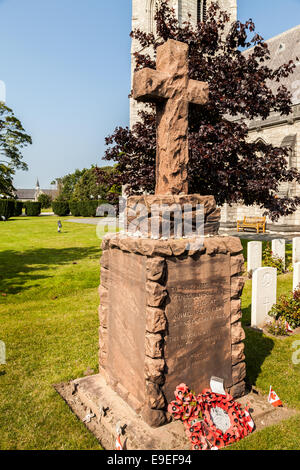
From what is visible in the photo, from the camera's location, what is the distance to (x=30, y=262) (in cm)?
1279

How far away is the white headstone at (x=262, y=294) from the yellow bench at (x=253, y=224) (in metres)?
16.6

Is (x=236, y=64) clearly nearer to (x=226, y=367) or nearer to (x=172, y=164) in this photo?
(x=172, y=164)

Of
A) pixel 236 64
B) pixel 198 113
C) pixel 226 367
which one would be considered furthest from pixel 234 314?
pixel 236 64

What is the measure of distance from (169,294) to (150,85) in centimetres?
224

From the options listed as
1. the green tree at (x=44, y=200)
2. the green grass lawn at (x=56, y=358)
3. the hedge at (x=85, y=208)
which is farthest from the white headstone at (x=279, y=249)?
the green tree at (x=44, y=200)

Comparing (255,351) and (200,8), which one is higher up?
(200,8)

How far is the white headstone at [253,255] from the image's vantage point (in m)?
9.92

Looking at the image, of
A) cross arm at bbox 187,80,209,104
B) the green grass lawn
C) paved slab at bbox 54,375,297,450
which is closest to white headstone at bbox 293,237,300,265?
the green grass lawn

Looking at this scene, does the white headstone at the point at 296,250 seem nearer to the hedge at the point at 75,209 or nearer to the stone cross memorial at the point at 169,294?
the stone cross memorial at the point at 169,294

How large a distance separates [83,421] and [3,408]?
1.06 m

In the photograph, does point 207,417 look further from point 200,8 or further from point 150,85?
point 200,8

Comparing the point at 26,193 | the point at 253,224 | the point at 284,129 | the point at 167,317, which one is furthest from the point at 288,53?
the point at 26,193

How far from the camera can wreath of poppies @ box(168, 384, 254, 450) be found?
3.06 m
